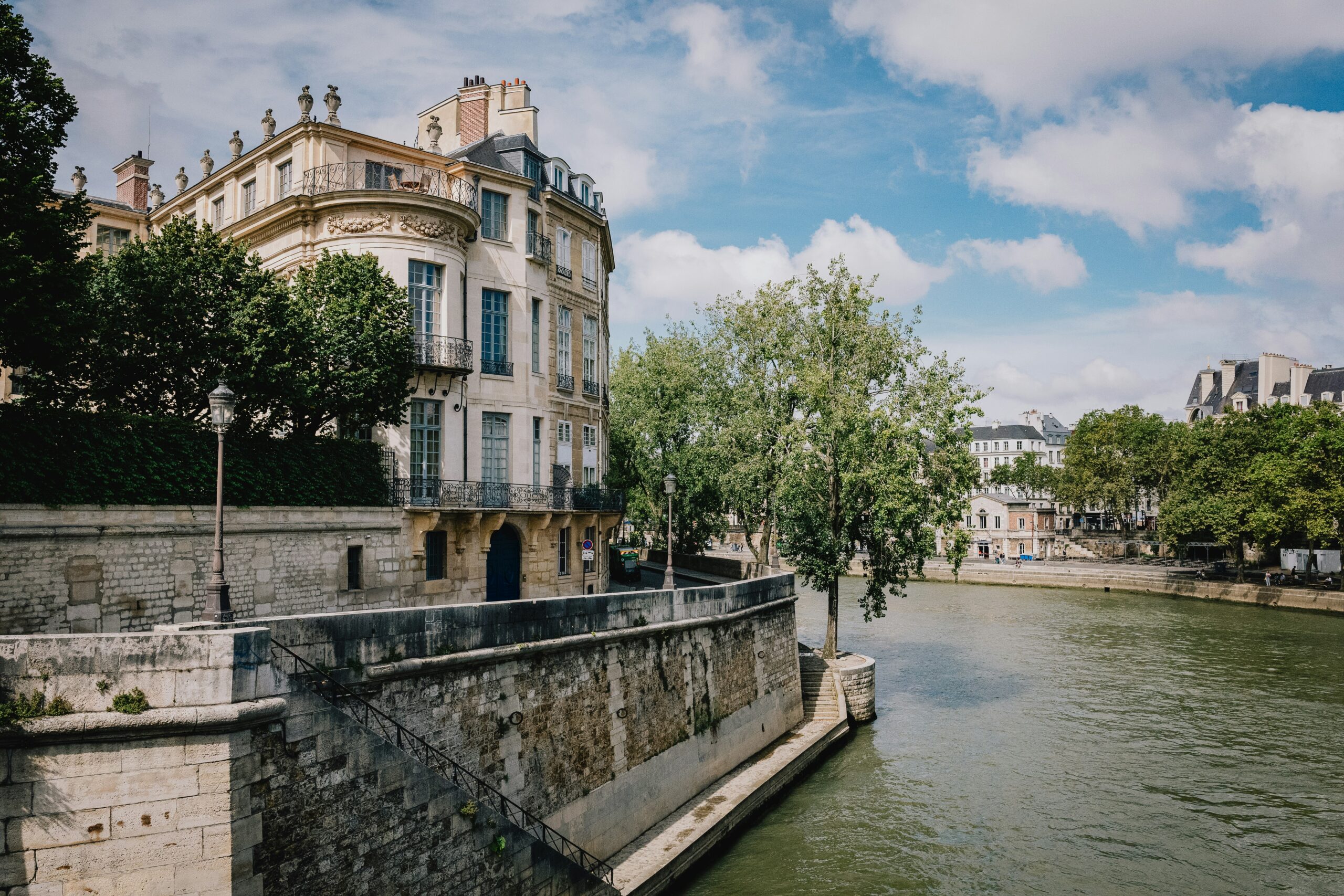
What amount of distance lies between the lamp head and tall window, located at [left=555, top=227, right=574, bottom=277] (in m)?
15.4

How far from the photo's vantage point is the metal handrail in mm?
9258

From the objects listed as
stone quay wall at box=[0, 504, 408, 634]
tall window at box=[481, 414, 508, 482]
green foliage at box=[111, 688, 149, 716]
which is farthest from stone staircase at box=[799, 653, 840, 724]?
green foliage at box=[111, 688, 149, 716]

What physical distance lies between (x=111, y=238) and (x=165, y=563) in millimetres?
21234

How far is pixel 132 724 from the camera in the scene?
7.35 metres

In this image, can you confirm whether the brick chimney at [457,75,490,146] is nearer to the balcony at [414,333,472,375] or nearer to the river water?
the balcony at [414,333,472,375]

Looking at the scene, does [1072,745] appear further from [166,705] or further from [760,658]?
[166,705]

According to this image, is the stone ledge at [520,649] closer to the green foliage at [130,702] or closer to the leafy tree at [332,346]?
the green foliage at [130,702]

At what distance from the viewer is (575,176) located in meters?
28.2

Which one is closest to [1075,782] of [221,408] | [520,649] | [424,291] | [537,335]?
[520,649]

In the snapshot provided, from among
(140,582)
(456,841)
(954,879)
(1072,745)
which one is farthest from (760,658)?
(140,582)

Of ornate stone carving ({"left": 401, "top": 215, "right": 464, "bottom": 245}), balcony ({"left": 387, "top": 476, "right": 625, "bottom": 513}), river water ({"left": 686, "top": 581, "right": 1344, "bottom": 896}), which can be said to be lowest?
river water ({"left": 686, "top": 581, "right": 1344, "bottom": 896})

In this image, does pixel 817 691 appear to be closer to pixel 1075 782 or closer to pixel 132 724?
pixel 1075 782

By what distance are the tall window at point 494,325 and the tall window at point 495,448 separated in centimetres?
162

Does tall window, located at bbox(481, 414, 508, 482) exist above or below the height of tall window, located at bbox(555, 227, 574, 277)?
below
